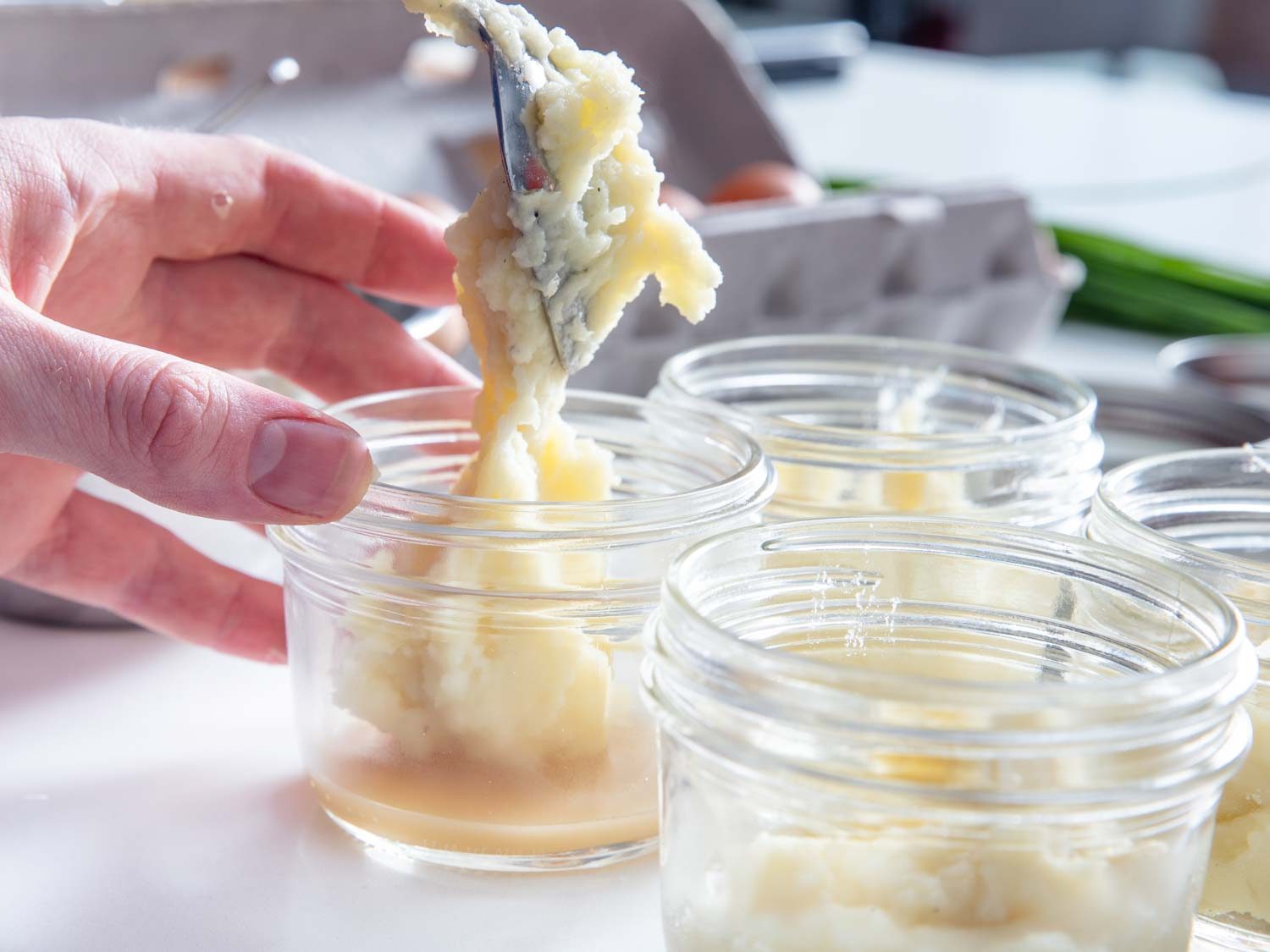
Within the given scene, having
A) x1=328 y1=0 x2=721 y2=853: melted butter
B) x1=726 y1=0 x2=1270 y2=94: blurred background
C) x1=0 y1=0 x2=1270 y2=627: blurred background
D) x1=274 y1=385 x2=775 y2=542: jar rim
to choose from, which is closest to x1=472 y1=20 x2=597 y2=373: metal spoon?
x1=328 y1=0 x2=721 y2=853: melted butter

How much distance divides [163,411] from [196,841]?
0.29 meters

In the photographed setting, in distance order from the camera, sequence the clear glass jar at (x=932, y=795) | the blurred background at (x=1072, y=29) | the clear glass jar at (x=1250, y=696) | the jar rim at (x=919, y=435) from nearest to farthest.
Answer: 1. the clear glass jar at (x=932, y=795)
2. the clear glass jar at (x=1250, y=696)
3. the jar rim at (x=919, y=435)
4. the blurred background at (x=1072, y=29)

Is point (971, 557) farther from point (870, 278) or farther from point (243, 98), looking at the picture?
point (243, 98)

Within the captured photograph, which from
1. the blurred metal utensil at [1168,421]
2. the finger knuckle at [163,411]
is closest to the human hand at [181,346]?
the finger knuckle at [163,411]

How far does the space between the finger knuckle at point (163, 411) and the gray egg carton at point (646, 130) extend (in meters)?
0.70

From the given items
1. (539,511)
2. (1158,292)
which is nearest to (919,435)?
(539,511)

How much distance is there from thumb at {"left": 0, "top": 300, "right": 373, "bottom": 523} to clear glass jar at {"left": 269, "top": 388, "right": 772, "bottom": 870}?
0.22 feet

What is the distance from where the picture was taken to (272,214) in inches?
43.3

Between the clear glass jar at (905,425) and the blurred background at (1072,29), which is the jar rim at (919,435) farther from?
the blurred background at (1072,29)

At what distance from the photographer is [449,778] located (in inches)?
30.5

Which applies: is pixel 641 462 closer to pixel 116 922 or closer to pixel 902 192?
pixel 116 922

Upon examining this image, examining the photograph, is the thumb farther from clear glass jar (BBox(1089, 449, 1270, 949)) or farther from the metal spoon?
clear glass jar (BBox(1089, 449, 1270, 949))

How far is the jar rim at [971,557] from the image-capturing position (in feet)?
1.80

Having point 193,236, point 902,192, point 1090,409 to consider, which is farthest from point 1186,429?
point 193,236
